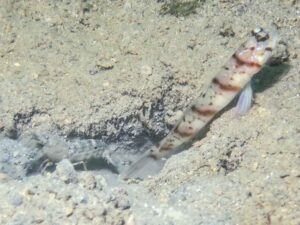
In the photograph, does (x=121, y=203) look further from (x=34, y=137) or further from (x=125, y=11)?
(x=125, y=11)

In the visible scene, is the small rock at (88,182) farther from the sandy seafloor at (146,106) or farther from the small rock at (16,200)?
the small rock at (16,200)

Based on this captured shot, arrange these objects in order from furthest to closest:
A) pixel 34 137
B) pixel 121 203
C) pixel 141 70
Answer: pixel 141 70, pixel 34 137, pixel 121 203

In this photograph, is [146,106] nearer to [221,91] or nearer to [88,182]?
[221,91]

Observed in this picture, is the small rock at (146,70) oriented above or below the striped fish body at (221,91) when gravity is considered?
above

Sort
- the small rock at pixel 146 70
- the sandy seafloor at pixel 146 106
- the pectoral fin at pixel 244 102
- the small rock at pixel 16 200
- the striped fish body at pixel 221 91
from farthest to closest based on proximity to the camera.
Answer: the small rock at pixel 146 70 → the striped fish body at pixel 221 91 → the pectoral fin at pixel 244 102 → the sandy seafloor at pixel 146 106 → the small rock at pixel 16 200

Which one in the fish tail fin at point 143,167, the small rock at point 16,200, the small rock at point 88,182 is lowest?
the fish tail fin at point 143,167

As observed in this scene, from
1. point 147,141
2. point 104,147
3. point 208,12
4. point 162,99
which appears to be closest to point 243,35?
point 208,12

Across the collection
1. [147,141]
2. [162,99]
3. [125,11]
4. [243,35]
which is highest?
[125,11]

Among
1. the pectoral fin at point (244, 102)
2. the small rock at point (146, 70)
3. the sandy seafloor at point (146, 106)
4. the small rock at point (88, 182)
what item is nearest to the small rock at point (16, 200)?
the sandy seafloor at point (146, 106)
